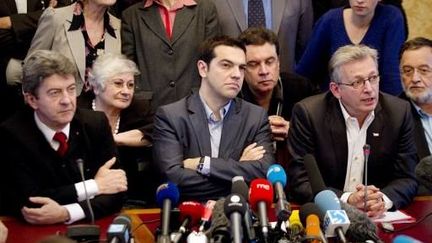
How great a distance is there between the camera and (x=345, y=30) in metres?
4.27

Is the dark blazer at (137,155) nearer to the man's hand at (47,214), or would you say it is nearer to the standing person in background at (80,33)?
the standing person in background at (80,33)

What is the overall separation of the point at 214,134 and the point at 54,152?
2.68 ft

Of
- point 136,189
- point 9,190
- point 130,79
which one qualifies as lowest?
point 136,189

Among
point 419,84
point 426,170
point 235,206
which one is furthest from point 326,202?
point 419,84

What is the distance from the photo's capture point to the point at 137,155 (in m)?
4.11

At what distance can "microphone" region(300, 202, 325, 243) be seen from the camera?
227 centimetres

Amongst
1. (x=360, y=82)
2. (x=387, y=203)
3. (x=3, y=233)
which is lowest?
(x=387, y=203)

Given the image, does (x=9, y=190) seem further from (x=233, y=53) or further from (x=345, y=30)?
(x=345, y=30)

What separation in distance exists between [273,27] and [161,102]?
786 millimetres

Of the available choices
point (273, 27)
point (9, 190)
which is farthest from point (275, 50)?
point (9, 190)

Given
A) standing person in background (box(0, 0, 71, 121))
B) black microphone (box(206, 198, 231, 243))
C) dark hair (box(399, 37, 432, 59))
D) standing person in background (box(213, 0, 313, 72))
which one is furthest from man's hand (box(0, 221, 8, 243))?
dark hair (box(399, 37, 432, 59))

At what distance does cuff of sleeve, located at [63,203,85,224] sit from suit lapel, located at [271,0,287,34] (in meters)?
1.82

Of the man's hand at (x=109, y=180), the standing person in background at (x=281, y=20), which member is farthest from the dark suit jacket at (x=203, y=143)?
the standing person in background at (x=281, y=20)

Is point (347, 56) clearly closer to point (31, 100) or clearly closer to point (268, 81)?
point (268, 81)
